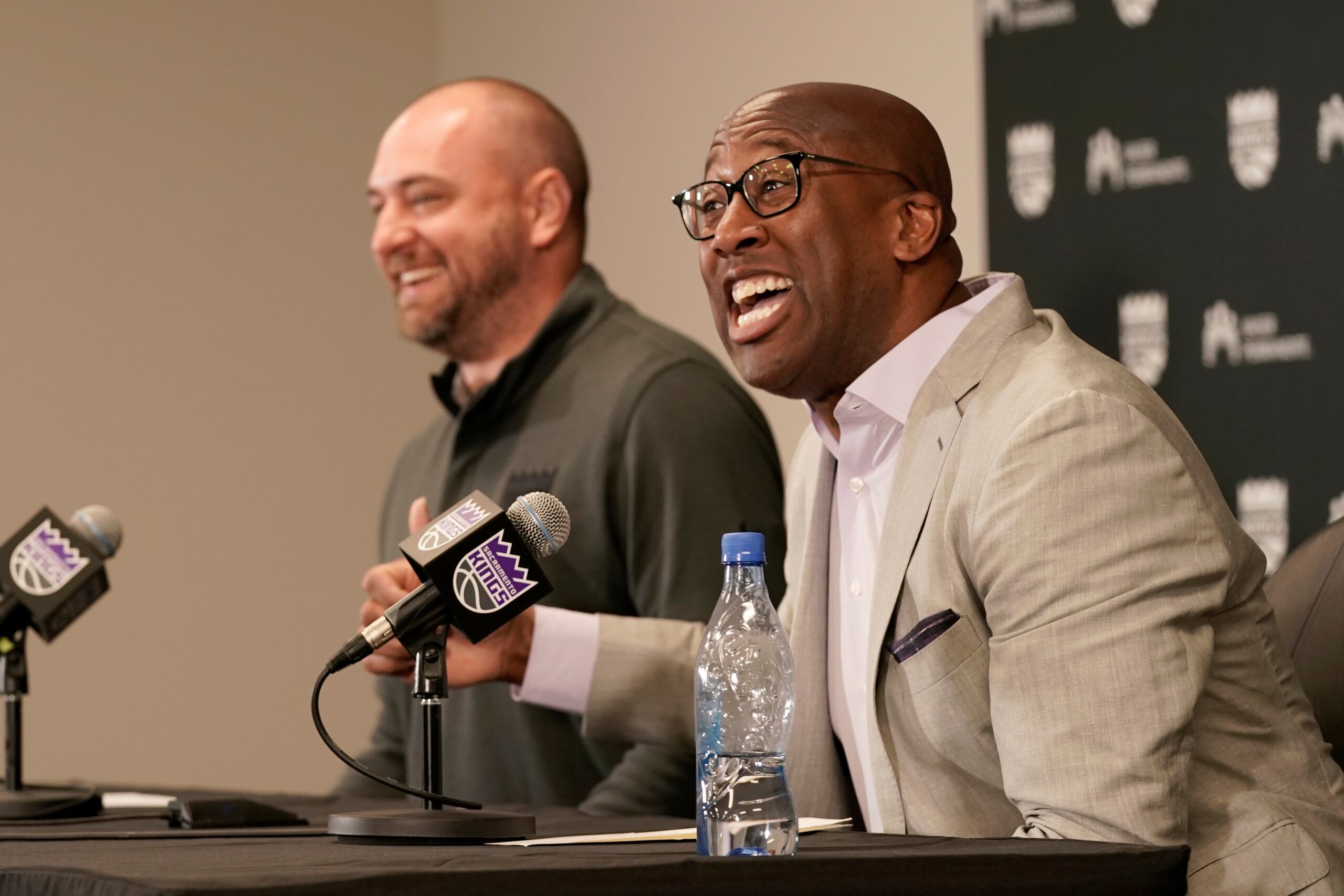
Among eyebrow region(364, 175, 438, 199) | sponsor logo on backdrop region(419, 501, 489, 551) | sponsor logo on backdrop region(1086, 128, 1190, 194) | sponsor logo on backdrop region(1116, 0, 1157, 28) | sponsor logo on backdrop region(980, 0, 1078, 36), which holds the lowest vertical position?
sponsor logo on backdrop region(419, 501, 489, 551)

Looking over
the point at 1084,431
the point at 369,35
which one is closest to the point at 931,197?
the point at 1084,431

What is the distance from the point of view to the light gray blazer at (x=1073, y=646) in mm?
1437

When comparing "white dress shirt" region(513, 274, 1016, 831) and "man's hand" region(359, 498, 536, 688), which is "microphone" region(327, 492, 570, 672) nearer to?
"man's hand" region(359, 498, 536, 688)

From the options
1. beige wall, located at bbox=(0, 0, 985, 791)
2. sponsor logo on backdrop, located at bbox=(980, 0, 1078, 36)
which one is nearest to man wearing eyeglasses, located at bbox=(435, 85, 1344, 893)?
sponsor logo on backdrop, located at bbox=(980, 0, 1078, 36)

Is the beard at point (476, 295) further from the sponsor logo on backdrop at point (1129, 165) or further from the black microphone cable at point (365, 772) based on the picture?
the black microphone cable at point (365, 772)

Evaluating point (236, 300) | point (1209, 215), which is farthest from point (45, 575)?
point (236, 300)

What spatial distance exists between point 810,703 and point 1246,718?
50 centimetres

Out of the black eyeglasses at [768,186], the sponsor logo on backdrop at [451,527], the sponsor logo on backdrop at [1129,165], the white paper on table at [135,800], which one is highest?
the sponsor logo on backdrop at [1129,165]

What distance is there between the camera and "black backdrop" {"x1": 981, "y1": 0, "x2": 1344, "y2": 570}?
2.58 m

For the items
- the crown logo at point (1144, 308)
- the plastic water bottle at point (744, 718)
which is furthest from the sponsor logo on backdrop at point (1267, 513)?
the plastic water bottle at point (744, 718)

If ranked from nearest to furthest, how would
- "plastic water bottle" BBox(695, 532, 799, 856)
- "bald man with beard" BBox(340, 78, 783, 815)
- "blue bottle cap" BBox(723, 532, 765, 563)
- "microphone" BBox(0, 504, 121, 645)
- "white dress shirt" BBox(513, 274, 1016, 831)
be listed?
1. "plastic water bottle" BBox(695, 532, 799, 856)
2. "blue bottle cap" BBox(723, 532, 765, 563)
3. "white dress shirt" BBox(513, 274, 1016, 831)
4. "microphone" BBox(0, 504, 121, 645)
5. "bald man with beard" BBox(340, 78, 783, 815)

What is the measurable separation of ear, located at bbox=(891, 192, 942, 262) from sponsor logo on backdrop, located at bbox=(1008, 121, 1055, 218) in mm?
1118

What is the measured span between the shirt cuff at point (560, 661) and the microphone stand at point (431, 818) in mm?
577

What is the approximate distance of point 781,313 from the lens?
1.91m
